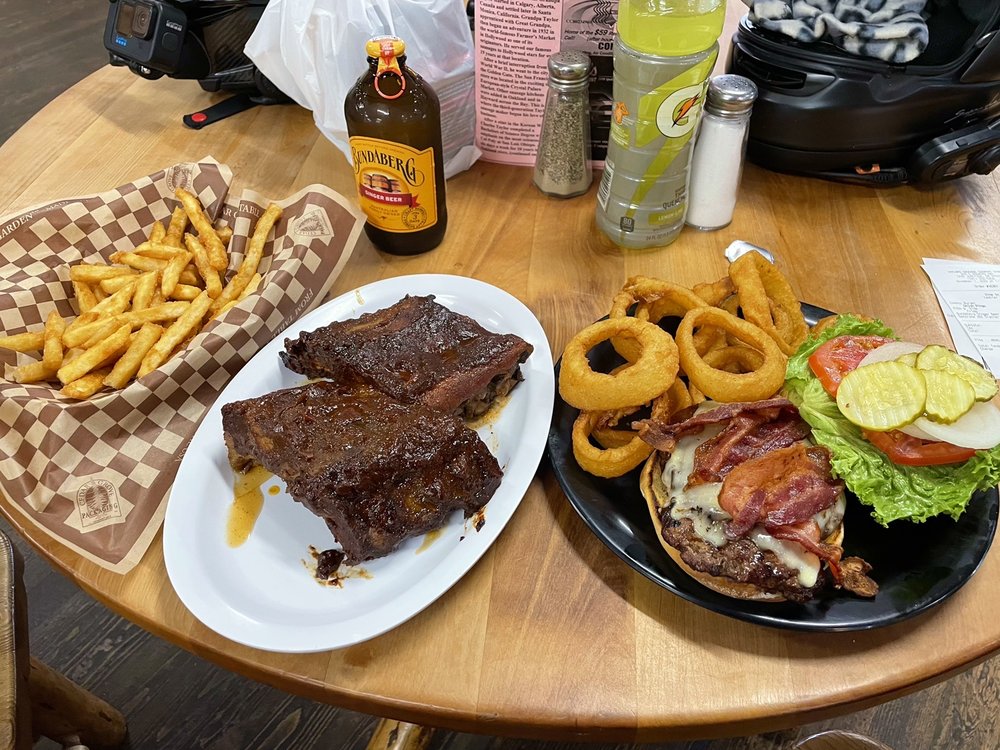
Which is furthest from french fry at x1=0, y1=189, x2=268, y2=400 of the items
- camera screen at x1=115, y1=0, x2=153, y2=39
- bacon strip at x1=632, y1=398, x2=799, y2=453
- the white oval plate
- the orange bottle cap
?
bacon strip at x1=632, y1=398, x2=799, y2=453

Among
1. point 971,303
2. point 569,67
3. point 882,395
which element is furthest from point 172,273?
point 971,303

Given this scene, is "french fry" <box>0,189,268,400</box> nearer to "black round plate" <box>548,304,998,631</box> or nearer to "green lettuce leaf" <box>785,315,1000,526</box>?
"black round plate" <box>548,304,998,631</box>

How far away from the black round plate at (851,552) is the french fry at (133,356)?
0.93 m

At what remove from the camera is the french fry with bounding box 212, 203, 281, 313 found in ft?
5.46

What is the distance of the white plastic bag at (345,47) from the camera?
1.73m

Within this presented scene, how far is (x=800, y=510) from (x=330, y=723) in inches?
64.1

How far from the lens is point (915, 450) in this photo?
115 centimetres

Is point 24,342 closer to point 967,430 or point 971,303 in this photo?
point 967,430

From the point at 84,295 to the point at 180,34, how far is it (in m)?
0.95

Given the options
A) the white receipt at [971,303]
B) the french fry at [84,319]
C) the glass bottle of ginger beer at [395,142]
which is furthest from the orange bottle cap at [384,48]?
the white receipt at [971,303]

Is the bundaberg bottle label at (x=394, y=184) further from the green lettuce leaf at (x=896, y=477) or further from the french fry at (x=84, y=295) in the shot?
the green lettuce leaf at (x=896, y=477)

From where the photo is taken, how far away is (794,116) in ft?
6.25

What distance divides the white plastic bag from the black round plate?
44.9 inches

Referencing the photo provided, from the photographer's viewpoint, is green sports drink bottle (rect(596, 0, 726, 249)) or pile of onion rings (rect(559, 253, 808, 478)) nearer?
pile of onion rings (rect(559, 253, 808, 478))
